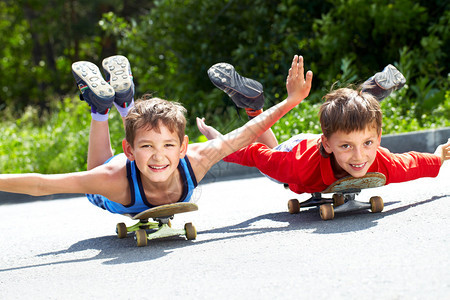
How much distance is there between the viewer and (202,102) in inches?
433

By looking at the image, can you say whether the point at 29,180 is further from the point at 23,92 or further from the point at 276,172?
the point at 23,92

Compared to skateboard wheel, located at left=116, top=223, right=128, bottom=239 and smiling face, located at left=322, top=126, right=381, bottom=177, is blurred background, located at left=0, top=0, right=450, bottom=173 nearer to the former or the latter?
skateboard wheel, located at left=116, top=223, right=128, bottom=239

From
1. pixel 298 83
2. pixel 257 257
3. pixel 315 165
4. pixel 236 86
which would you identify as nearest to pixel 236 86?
pixel 236 86

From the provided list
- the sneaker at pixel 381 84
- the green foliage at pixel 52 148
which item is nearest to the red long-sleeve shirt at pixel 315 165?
the sneaker at pixel 381 84

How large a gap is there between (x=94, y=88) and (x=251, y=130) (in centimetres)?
127

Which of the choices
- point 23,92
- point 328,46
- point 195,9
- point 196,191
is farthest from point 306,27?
point 23,92

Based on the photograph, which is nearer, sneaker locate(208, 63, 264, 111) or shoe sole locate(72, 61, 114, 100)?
shoe sole locate(72, 61, 114, 100)

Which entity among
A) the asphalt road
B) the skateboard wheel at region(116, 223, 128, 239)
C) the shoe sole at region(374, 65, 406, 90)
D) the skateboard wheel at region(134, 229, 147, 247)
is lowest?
the asphalt road

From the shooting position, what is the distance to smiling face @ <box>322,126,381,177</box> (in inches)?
166

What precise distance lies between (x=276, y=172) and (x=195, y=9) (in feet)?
23.2

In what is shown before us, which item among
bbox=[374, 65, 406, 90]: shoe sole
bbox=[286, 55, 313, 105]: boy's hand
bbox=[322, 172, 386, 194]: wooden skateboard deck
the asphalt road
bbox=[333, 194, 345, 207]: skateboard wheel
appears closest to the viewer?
the asphalt road

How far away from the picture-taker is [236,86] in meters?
5.18

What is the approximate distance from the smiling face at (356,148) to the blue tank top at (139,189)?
3.35 feet

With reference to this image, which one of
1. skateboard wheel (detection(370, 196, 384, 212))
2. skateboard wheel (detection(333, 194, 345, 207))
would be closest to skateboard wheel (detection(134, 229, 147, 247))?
skateboard wheel (detection(333, 194, 345, 207))
